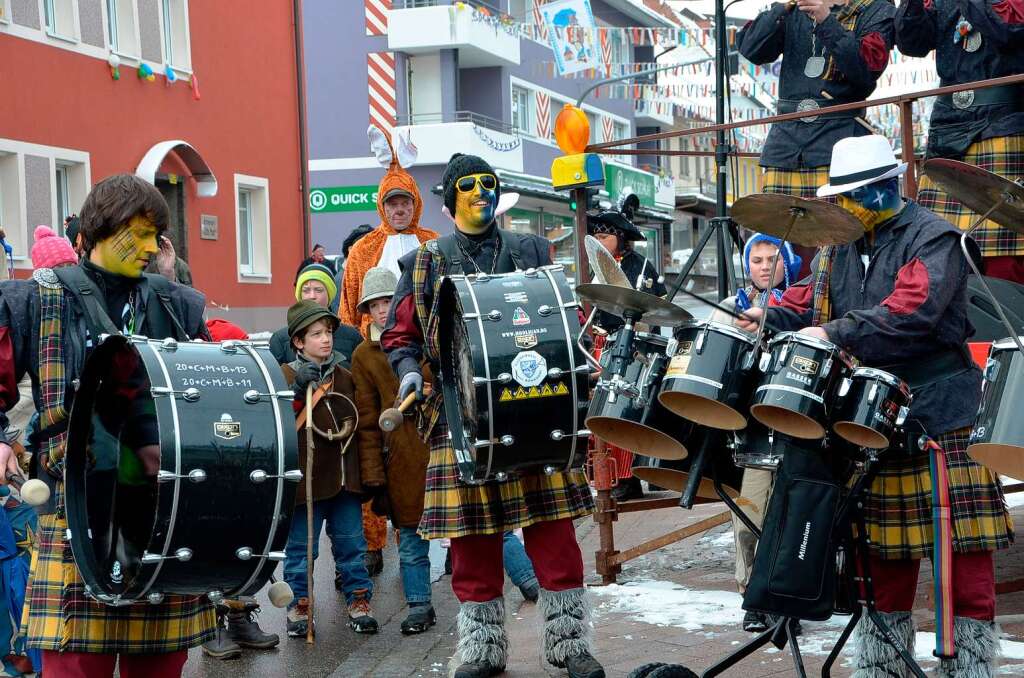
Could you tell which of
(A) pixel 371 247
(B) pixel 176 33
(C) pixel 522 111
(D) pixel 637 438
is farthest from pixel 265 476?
(C) pixel 522 111

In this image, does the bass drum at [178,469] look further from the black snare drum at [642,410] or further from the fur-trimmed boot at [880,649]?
the fur-trimmed boot at [880,649]

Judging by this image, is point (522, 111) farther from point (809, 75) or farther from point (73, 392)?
point (73, 392)

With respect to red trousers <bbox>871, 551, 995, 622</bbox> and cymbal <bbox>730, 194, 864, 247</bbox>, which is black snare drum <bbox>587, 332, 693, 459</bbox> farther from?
red trousers <bbox>871, 551, 995, 622</bbox>

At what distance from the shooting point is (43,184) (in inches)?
692

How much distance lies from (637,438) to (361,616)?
2.44 metres

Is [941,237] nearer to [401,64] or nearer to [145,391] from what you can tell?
[145,391]

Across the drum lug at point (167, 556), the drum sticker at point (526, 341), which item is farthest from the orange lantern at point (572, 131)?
the drum lug at point (167, 556)

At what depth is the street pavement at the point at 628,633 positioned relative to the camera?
17.5 ft

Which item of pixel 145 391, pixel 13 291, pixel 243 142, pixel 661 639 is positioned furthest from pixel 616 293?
pixel 243 142

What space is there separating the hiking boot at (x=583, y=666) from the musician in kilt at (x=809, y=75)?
339 centimetres

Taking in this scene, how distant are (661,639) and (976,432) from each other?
224 cm

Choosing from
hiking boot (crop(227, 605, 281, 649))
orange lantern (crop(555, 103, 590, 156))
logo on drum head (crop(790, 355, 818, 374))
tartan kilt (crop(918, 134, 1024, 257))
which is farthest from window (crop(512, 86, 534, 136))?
logo on drum head (crop(790, 355, 818, 374))

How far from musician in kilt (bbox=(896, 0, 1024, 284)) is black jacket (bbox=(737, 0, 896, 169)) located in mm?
262

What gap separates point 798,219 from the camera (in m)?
4.08
